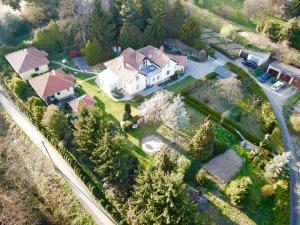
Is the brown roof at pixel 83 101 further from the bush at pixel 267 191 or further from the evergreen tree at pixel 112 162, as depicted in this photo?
the bush at pixel 267 191

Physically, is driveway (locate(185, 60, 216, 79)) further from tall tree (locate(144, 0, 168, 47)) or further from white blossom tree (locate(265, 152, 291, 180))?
white blossom tree (locate(265, 152, 291, 180))

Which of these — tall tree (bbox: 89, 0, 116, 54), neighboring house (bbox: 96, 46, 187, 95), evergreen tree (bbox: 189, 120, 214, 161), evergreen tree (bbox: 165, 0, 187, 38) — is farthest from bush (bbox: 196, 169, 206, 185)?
evergreen tree (bbox: 165, 0, 187, 38)

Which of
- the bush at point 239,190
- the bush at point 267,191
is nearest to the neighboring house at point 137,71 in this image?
the bush at point 239,190

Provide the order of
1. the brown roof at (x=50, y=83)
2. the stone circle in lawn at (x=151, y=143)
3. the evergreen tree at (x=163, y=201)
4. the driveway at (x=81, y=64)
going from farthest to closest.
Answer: the driveway at (x=81, y=64), the brown roof at (x=50, y=83), the stone circle in lawn at (x=151, y=143), the evergreen tree at (x=163, y=201)

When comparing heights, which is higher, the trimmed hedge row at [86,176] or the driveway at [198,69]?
the driveway at [198,69]

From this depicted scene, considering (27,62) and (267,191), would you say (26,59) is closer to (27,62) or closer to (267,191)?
(27,62)

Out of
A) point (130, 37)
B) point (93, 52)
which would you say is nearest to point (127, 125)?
point (93, 52)

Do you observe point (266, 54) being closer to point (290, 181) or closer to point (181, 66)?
point (181, 66)
